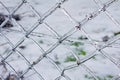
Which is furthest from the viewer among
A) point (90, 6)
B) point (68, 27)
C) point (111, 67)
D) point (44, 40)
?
point (90, 6)

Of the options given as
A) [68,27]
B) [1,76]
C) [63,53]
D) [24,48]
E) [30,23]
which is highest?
[30,23]

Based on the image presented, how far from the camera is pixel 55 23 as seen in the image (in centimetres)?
340

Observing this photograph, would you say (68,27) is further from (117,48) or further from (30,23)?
(117,48)

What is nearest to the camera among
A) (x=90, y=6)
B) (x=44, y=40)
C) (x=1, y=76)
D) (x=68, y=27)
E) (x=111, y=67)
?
(x=1, y=76)

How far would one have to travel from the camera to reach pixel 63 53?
290cm

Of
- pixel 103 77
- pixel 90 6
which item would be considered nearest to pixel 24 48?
pixel 103 77

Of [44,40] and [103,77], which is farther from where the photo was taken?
[44,40]

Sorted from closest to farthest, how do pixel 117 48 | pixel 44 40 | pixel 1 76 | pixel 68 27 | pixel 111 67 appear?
1. pixel 1 76
2. pixel 111 67
3. pixel 117 48
4. pixel 44 40
5. pixel 68 27

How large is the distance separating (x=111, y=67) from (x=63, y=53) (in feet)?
1.58

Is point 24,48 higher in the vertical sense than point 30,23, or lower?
lower

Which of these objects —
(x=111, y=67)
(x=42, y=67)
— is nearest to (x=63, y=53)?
(x=42, y=67)

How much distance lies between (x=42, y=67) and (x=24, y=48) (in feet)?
1.15

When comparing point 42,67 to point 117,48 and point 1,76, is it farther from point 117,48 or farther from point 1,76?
point 117,48

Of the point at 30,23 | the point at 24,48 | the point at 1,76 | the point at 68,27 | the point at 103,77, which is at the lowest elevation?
the point at 103,77
